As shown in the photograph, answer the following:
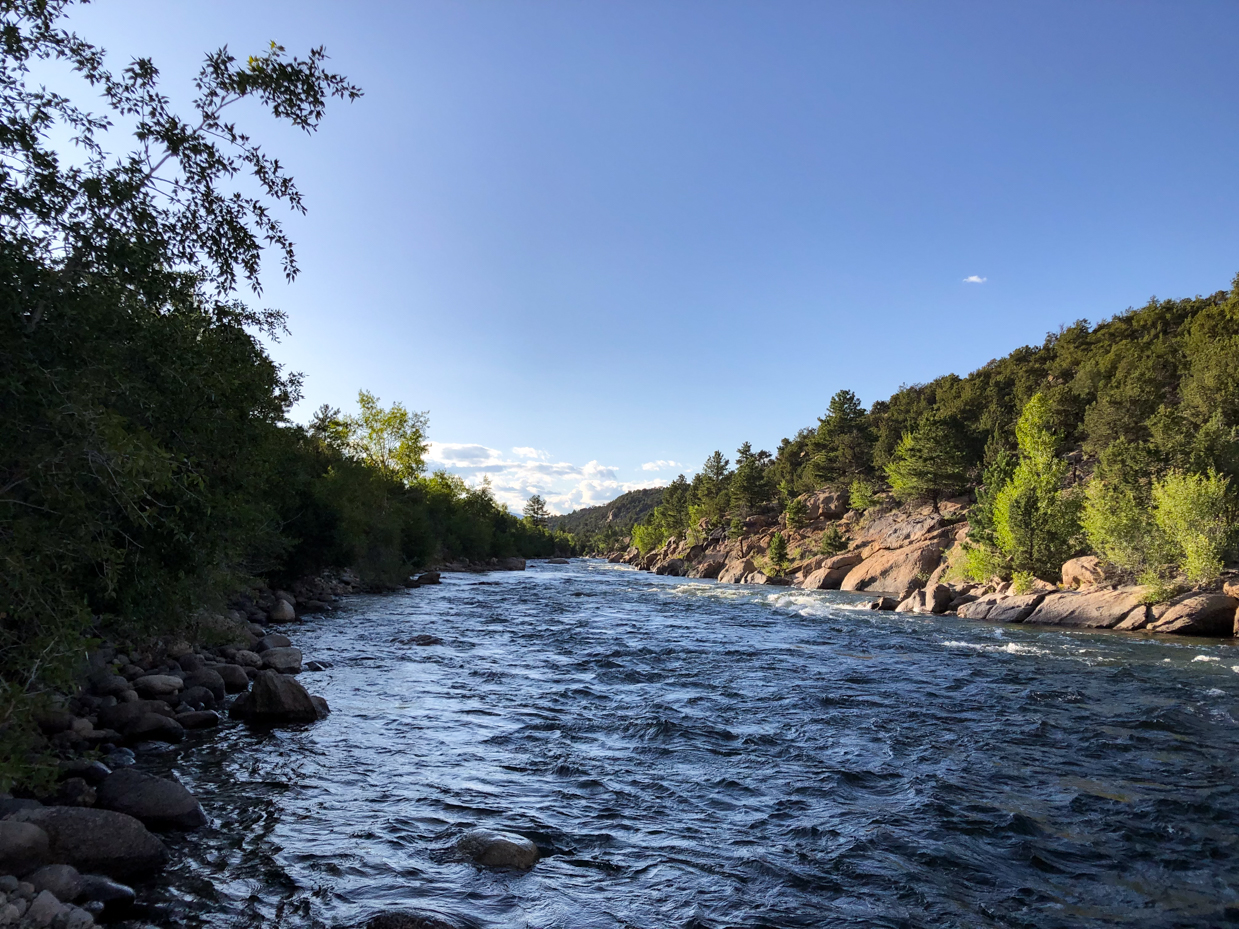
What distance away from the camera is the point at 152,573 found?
10.3 meters

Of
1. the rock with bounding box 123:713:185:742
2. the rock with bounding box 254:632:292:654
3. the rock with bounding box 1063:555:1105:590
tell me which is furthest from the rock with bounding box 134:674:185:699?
the rock with bounding box 1063:555:1105:590

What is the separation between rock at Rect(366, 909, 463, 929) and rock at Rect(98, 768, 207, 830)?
3633 mm

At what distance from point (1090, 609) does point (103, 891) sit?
3808cm

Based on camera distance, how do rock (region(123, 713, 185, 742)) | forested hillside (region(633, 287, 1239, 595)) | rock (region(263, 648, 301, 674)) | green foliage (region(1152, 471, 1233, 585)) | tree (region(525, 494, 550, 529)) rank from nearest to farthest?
rock (region(123, 713, 185, 742)) → rock (region(263, 648, 301, 674)) → green foliage (region(1152, 471, 1233, 585)) → forested hillside (region(633, 287, 1239, 595)) → tree (region(525, 494, 550, 529))

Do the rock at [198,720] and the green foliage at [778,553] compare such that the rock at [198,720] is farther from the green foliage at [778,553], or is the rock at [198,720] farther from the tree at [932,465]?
the green foliage at [778,553]

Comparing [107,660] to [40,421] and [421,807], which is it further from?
[40,421]

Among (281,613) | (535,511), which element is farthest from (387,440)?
(535,511)

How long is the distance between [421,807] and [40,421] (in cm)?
671

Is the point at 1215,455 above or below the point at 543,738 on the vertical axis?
above

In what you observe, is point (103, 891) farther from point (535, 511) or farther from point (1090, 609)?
point (535, 511)

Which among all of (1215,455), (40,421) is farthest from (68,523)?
(1215,455)

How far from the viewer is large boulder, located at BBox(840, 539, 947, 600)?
55531mm

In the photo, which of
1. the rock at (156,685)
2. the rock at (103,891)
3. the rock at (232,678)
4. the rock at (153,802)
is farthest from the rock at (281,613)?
the rock at (103,891)

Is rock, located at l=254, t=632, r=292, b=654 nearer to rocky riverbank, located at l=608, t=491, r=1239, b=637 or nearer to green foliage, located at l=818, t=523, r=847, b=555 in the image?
rocky riverbank, located at l=608, t=491, r=1239, b=637
